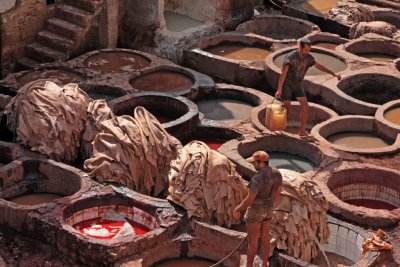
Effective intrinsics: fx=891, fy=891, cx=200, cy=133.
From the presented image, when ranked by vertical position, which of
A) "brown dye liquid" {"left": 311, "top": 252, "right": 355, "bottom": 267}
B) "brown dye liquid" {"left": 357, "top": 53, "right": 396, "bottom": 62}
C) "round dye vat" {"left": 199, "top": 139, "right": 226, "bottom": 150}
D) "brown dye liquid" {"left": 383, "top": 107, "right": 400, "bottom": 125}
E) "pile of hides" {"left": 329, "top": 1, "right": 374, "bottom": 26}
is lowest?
"brown dye liquid" {"left": 311, "top": 252, "right": 355, "bottom": 267}

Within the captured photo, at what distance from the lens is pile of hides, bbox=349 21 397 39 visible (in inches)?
775

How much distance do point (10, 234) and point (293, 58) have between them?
17.3 feet

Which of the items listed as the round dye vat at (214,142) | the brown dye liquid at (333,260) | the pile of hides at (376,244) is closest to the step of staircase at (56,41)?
the round dye vat at (214,142)

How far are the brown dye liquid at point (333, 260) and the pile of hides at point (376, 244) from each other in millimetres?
745

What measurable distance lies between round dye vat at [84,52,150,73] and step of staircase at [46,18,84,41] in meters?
0.58

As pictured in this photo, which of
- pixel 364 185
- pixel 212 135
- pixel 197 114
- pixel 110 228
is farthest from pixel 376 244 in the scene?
pixel 197 114

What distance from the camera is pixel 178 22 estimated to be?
1994 centimetres

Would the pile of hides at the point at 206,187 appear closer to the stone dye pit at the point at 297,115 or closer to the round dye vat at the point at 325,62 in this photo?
the stone dye pit at the point at 297,115

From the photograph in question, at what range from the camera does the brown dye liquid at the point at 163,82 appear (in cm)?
1697

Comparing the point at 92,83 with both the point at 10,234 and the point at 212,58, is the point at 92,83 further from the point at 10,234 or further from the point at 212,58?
the point at 10,234

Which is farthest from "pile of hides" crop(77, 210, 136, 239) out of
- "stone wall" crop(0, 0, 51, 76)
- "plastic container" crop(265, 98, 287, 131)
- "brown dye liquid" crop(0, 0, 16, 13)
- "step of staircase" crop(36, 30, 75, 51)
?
"brown dye liquid" crop(0, 0, 16, 13)

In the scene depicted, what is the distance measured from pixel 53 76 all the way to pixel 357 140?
5.80 meters

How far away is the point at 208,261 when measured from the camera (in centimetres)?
1206

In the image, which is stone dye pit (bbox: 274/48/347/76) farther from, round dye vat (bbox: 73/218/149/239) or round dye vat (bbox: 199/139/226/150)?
round dye vat (bbox: 73/218/149/239)
